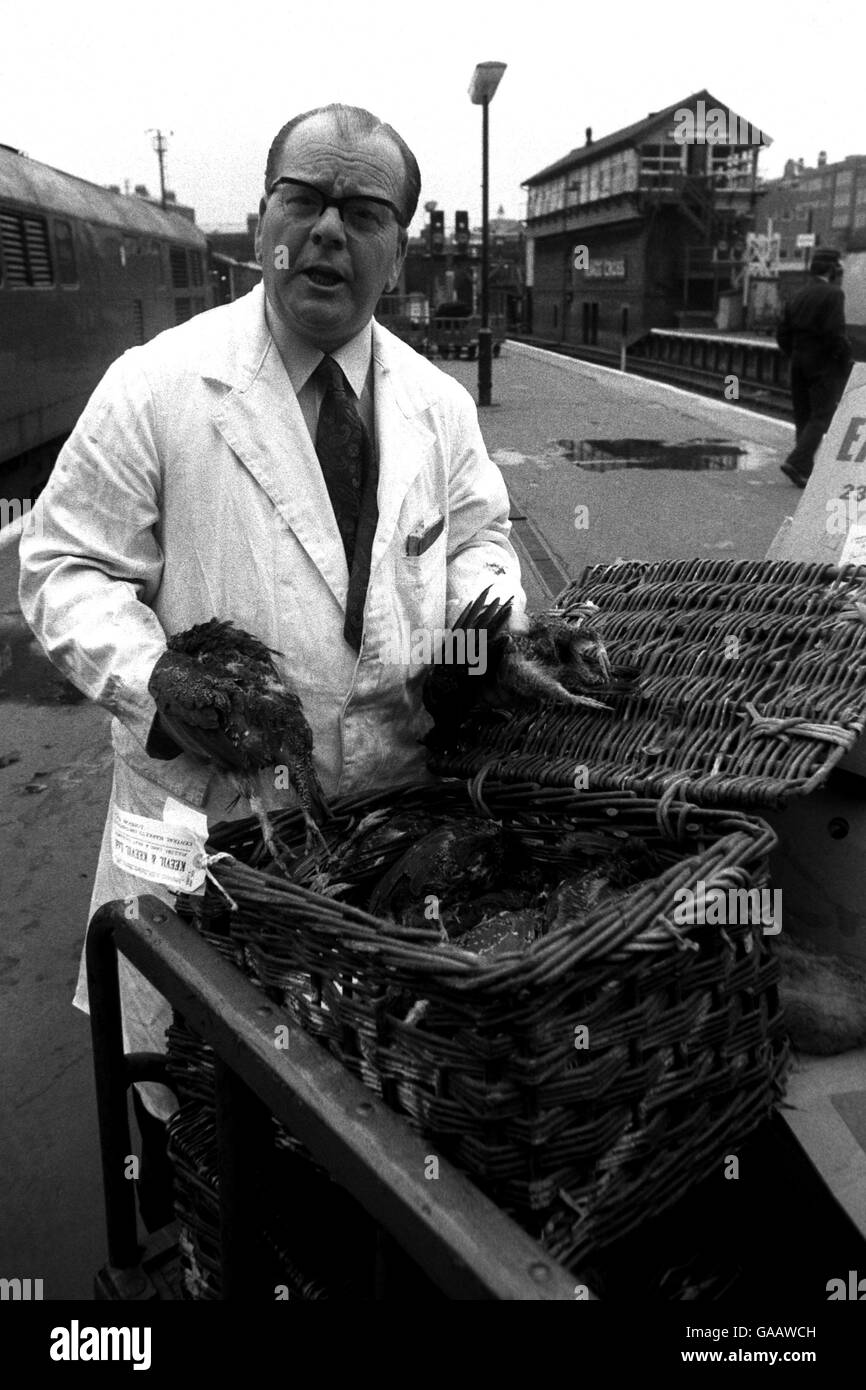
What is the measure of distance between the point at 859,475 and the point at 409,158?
99 centimetres

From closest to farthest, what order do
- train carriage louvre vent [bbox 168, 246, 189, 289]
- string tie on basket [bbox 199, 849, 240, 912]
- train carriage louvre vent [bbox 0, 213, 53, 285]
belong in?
1. string tie on basket [bbox 199, 849, 240, 912]
2. train carriage louvre vent [bbox 0, 213, 53, 285]
3. train carriage louvre vent [bbox 168, 246, 189, 289]

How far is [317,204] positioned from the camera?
6.01 ft

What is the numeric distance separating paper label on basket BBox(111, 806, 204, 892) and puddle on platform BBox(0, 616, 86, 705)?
4.66 m

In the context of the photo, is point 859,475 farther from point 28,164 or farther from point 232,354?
point 28,164

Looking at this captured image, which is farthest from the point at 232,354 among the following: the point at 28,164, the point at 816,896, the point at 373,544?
the point at 28,164

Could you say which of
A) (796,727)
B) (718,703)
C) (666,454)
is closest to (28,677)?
(718,703)

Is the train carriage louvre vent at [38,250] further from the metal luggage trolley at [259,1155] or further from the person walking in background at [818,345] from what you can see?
the metal luggage trolley at [259,1155]

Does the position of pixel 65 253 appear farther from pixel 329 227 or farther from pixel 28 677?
pixel 329 227

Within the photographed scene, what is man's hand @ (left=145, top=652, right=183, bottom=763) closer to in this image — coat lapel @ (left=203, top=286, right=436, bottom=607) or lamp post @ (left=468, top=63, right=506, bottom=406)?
coat lapel @ (left=203, top=286, right=436, bottom=607)

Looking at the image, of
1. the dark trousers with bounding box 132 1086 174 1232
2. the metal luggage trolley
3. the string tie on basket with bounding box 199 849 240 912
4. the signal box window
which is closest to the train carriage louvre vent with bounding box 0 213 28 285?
the signal box window

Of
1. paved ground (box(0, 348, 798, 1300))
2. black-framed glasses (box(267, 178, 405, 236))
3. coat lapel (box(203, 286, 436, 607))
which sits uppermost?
black-framed glasses (box(267, 178, 405, 236))

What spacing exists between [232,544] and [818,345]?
10.1 meters

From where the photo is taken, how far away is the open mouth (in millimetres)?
1870

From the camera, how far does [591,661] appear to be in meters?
1.69
